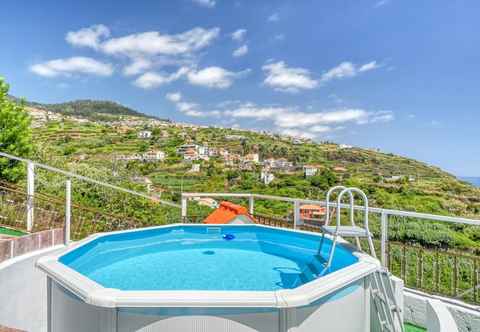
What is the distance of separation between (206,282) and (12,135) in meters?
8.51

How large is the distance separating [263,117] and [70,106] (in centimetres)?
2007

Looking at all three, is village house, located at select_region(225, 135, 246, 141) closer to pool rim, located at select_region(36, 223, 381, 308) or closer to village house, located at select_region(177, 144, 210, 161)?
village house, located at select_region(177, 144, 210, 161)

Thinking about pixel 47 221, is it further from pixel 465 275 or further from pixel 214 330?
pixel 465 275

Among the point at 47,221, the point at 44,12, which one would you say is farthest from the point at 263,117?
the point at 47,221

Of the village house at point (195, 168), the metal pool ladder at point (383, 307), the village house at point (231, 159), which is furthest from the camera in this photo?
the village house at point (231, 159)

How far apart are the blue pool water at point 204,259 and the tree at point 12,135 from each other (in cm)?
588

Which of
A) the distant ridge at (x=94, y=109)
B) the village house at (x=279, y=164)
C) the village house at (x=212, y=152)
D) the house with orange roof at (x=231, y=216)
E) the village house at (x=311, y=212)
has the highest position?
the distant ridge at (x=94, y=109)

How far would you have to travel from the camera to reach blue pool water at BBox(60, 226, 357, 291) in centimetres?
374

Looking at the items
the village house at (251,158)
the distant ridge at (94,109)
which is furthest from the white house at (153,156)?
the distant ridge at (94,109)

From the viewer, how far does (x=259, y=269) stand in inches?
176

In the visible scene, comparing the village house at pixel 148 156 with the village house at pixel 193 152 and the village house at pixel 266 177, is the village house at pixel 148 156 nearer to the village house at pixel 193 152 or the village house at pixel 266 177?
the village house at pixel 193 152

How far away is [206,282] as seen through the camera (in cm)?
382

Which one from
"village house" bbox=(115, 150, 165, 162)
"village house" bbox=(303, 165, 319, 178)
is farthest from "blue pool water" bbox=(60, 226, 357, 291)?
"village house" bbox=(115, 150, 165, 162)

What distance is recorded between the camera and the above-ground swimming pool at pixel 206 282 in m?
1.98
